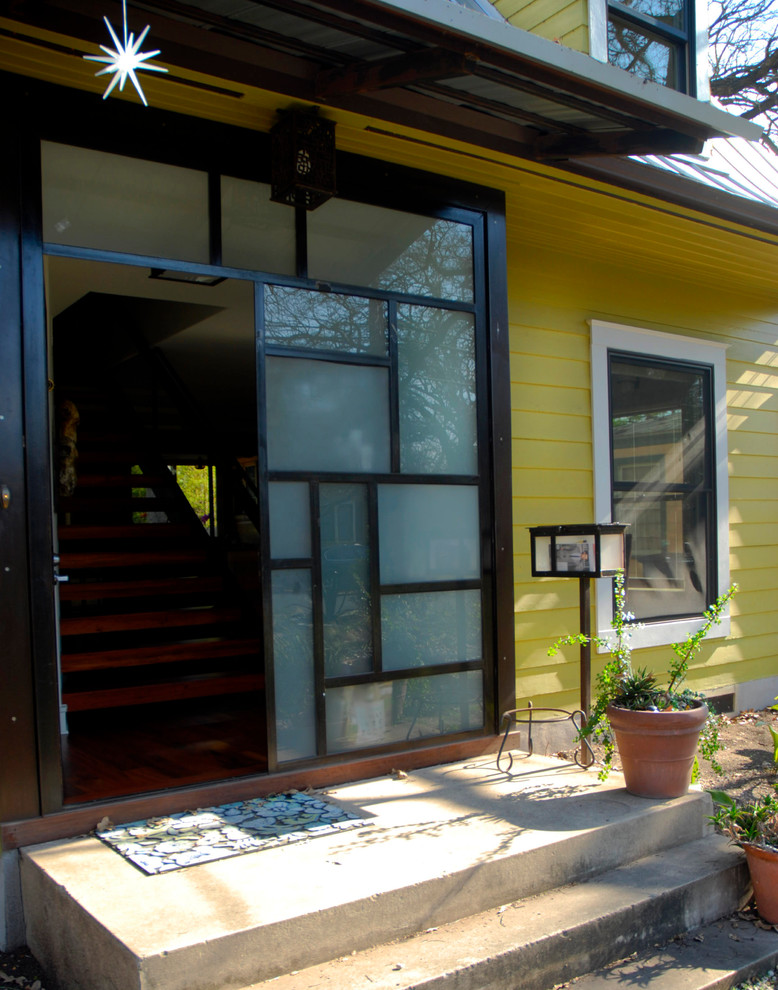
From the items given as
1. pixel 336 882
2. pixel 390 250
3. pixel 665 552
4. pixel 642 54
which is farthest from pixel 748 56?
pixel 336 882

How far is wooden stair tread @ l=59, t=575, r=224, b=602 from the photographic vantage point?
17.1ft

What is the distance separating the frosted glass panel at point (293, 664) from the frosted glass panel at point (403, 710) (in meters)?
0.11

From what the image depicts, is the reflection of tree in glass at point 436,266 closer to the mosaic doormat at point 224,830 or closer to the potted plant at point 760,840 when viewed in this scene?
the mosaic doormat at point 224,830

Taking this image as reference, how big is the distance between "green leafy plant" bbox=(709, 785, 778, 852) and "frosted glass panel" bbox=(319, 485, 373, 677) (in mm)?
1483

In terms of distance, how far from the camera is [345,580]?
3.57 meters

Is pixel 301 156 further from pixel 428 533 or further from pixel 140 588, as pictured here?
pixel 140 588

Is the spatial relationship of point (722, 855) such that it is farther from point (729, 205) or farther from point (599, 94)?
point (729, 205)

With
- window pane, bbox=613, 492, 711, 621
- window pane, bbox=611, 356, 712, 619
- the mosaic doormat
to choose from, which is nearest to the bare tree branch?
window pane, bbox=611, 356, 712, 619

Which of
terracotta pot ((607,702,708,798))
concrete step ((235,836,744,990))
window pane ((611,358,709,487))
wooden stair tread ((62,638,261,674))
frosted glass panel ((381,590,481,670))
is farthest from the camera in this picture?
window pane ((611,358,709,487))

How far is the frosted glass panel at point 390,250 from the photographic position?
3609 millimetres

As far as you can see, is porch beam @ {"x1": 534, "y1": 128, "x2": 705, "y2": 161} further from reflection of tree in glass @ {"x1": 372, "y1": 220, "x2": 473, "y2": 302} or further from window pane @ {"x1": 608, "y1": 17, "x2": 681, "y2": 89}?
window pane @ {"x1": 608, "y1": 17, "x2": 681, "y2": 89}

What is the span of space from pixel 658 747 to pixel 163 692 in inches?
110

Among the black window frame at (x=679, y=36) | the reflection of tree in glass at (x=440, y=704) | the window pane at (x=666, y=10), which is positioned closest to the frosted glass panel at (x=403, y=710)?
the reflection of tree in glass at (x=440, y=704)

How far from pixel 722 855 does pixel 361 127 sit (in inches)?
124
